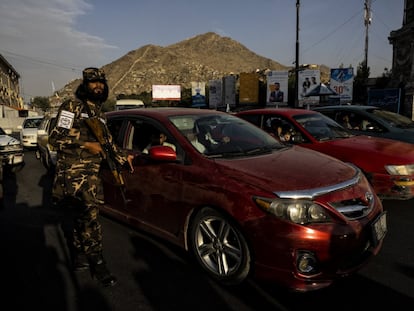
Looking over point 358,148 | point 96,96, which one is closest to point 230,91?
point 358,148

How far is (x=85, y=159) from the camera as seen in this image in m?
3.31

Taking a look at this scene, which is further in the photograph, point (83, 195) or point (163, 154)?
point (163, 154)

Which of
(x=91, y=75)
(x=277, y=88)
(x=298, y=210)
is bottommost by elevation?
(x=298, y=210)

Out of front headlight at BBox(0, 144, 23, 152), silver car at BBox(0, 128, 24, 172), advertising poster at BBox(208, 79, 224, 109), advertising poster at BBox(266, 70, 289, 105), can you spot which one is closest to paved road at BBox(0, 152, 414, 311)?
silver car at BBox(0, 128, 24, 172)

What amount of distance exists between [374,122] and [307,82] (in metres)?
23.3

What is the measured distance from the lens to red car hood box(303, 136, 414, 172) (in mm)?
4953

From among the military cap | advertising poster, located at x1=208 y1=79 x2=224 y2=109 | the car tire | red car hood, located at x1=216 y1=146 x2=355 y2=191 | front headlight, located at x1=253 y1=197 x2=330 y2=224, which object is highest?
advertising poster, located at x1=208 y1=79 x2=224 y2=109

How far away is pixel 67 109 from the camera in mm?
3195

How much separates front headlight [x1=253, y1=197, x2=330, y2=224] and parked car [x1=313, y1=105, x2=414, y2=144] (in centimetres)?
475

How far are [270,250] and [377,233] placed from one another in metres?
0.99

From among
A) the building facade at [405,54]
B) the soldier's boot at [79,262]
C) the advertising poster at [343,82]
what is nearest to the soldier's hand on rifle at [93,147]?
the soldier's boot at [79,262]

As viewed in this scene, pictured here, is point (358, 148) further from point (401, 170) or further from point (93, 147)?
point (93, 147)

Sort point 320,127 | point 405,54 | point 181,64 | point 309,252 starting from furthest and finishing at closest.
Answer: point 181,64 < point 405,54 < point 320,127 < point 309,252

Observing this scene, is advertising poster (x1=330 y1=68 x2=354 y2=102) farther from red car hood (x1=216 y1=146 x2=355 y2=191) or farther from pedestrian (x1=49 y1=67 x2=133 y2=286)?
pedestrian (x1=49 y1=67 x2=133 y2=286)
